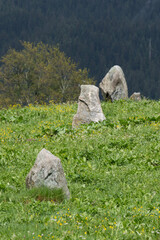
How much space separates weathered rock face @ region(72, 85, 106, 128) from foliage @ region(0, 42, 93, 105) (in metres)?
38.6

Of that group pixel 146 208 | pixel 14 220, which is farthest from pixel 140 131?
pixel 14 220

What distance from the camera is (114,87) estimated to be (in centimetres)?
2662

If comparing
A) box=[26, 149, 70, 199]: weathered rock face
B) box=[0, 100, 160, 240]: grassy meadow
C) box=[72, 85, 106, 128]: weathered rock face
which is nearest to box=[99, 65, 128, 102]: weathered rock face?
box=[0, 100, 160, 240]: grassy meadow

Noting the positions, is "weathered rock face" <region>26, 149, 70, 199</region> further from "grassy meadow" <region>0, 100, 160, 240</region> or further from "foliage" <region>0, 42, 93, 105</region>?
"foliage" <region>0, 42, 93, 105</region>

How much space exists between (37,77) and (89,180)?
52.0 metres

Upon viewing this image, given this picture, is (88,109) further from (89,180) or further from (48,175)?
(48,175)

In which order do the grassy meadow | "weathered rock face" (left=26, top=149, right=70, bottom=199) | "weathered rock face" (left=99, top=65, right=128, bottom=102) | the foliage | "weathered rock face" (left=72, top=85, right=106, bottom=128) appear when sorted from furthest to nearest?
the foliage < "weathered rock face" (left=99, top=65, right=128, bottom=102) < "weathered rock face" (left=72, top=85, right=106, bottom=128) < "weathered rock face" (left=26, top=149, right=70, bottom=199) < the grassy meadow

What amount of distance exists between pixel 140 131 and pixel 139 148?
2096 mm

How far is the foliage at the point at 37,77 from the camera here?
5847 cm

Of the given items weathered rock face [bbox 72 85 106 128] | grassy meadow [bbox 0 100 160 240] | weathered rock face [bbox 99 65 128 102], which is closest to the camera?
grassy meadow [bbox 0 100 160 240]

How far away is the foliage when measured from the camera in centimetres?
5847

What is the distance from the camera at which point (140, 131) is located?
15.2 metres

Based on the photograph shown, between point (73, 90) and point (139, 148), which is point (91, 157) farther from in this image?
point (73, 90)

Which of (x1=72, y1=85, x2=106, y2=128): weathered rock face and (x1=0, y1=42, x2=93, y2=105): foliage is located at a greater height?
(x1=72, y1=85, x2=106, y2=128): weathered rock face
